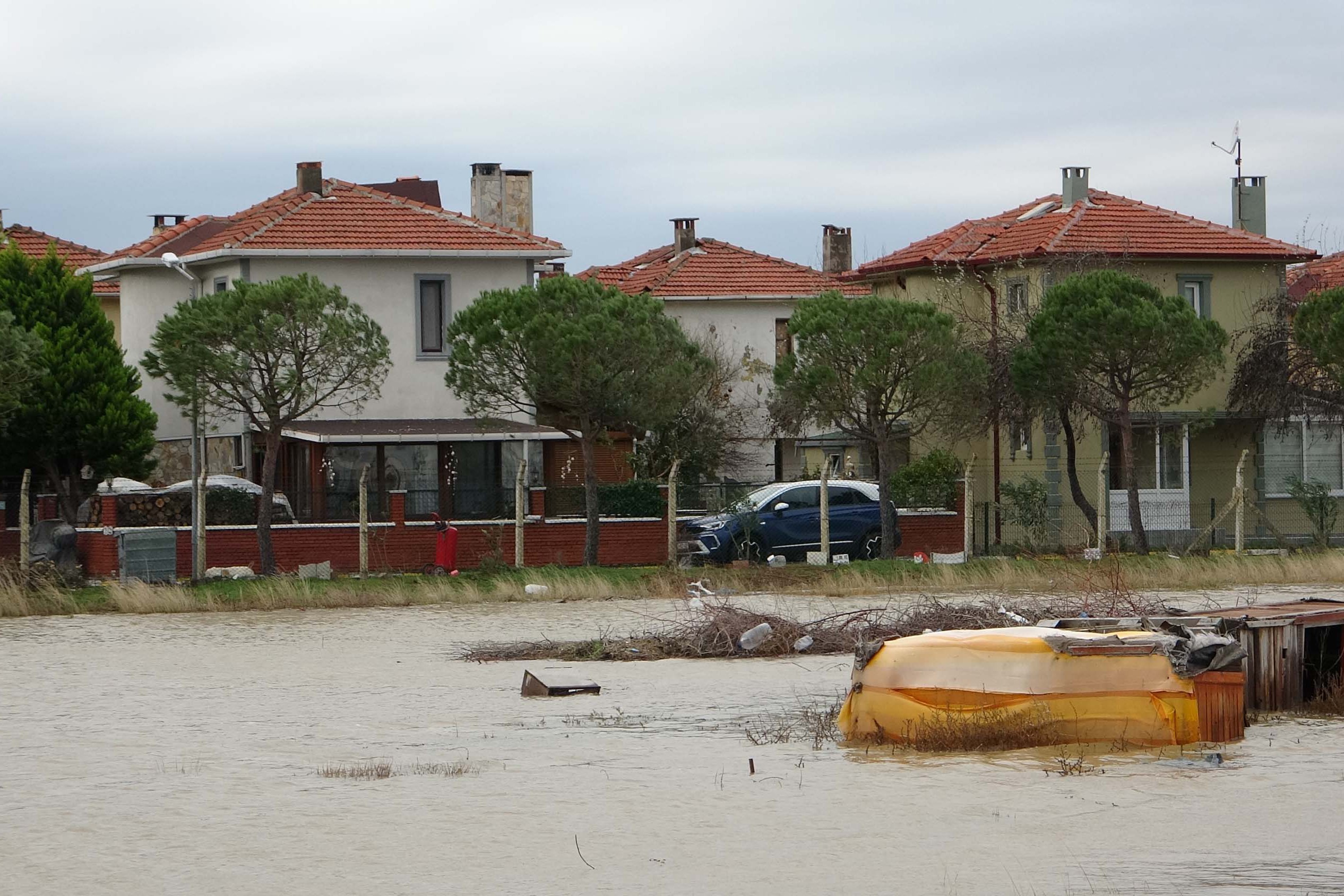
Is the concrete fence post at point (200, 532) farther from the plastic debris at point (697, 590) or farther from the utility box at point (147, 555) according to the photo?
the plastic debris at point (697, 590)

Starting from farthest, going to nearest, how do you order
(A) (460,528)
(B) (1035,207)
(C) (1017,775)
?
(B) (1035,207)
(A) (460,528)
(C) (1017,775)

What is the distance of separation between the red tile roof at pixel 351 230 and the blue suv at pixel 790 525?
31.0ft

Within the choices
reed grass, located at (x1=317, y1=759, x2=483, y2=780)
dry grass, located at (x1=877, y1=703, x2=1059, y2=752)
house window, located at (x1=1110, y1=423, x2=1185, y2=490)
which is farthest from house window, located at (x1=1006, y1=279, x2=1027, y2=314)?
reed grass, located at (x1=317, y1=759, x2=483, y2=780)

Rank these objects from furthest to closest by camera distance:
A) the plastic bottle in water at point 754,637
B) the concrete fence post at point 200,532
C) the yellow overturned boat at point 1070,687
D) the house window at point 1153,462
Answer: the house window at point 1153,462 < the concrete fence post at point 200,532 < the plastic bottle in water at point 754,637 < the yellow overturned boat at point 1070,687

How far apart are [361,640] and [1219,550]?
18.2 m

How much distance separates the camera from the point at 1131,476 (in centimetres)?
3625

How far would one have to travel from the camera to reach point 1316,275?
49.4 metres

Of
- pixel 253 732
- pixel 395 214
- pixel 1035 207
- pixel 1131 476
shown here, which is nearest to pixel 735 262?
pixel 1035 207

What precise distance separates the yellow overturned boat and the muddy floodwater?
26 centimetres

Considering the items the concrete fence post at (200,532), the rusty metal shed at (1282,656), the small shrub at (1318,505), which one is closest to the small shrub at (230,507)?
the concrete fence post at (200,532)

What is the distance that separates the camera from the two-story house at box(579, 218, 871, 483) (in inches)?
1939

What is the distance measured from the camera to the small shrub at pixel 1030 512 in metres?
37.9

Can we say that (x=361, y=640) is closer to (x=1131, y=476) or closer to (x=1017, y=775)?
(x=1017, y=775)

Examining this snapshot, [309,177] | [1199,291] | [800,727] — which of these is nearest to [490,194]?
[309,177]
